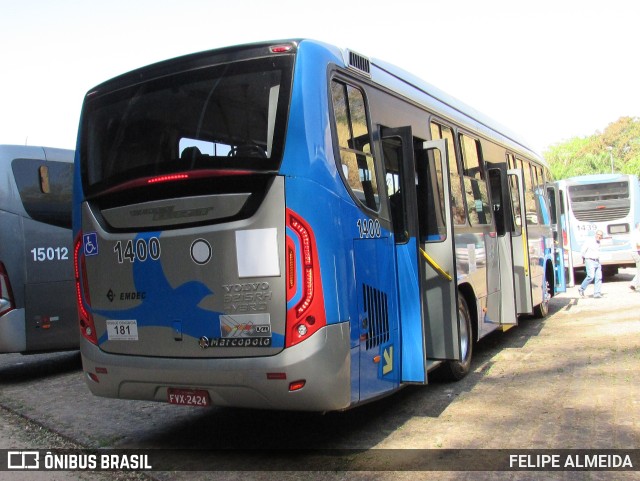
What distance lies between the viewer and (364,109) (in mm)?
5590

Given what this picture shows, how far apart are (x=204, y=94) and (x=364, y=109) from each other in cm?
139

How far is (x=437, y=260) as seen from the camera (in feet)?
21.2

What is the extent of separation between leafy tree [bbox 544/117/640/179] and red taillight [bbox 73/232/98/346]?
6740cm

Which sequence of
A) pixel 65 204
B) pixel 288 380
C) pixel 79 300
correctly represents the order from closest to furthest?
1. pixel 288 380
2. pixel 79 300
3. pixel 65 204

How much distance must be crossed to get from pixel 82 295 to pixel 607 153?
7628cm

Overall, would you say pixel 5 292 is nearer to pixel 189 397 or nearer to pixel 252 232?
pixel 189 397

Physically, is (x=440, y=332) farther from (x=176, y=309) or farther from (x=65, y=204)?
(x=65, y=204)

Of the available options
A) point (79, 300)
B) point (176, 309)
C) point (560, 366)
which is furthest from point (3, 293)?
point (560, 366)

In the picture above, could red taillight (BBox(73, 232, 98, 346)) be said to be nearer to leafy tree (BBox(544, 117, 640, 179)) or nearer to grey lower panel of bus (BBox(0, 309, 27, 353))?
grey lower panel of bus (BBox(0, 309, 27, 353))

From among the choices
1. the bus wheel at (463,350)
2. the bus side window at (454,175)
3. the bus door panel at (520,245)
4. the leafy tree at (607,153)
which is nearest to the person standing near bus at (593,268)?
the bus door panel at (520,245)

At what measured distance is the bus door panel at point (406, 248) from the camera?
5711 millimetres

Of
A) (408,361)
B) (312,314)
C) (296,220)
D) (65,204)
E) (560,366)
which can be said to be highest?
(65,204)

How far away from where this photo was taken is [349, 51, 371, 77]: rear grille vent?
5457 mm

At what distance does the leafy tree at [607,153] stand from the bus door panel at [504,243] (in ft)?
204
